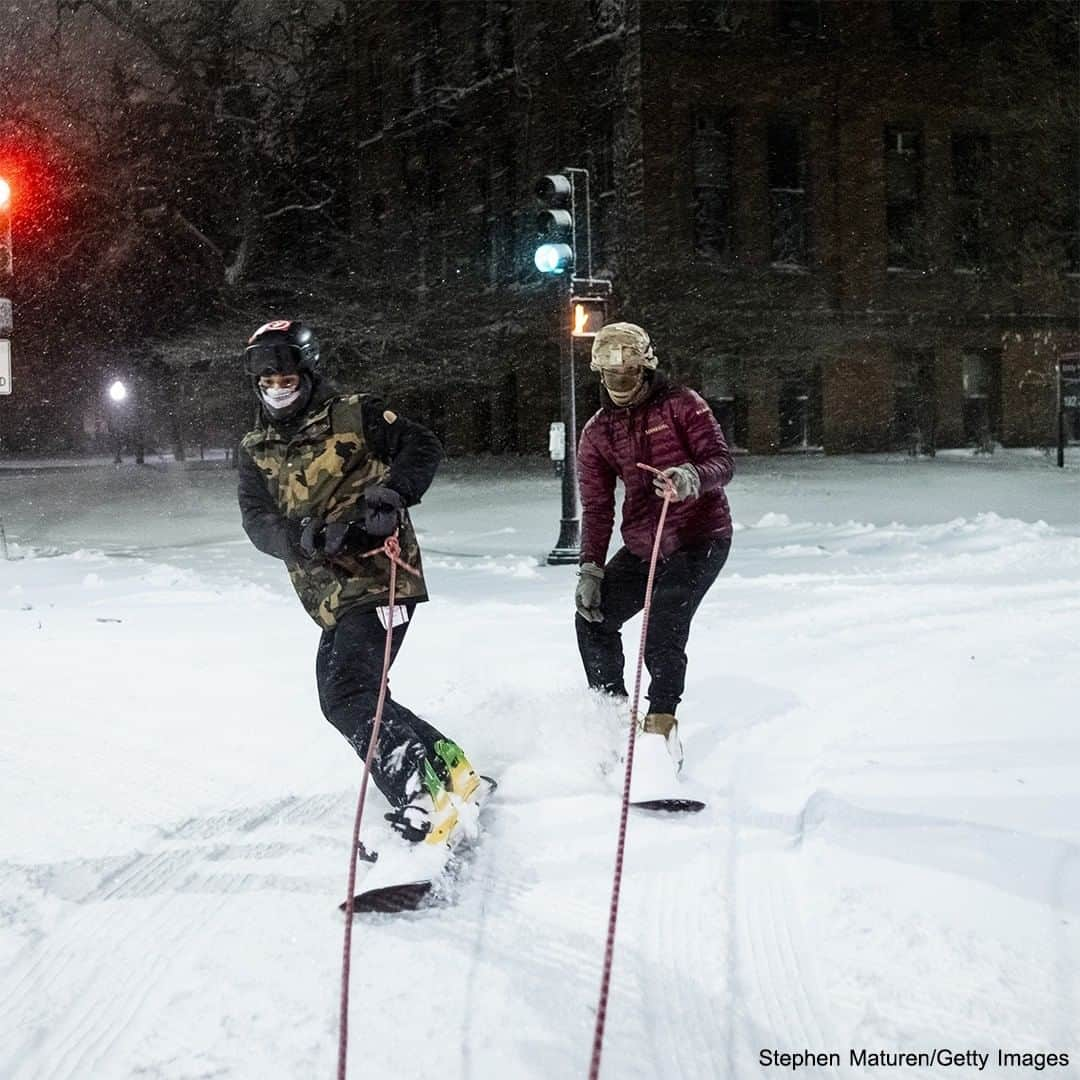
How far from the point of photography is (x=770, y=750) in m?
5.70

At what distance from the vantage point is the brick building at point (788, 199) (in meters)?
27.9

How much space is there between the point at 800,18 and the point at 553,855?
93.7 ft

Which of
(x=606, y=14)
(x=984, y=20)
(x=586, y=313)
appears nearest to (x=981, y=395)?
(x=984, y=20)

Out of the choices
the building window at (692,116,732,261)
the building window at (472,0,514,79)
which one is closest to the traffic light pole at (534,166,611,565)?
the building window at (692,116,732,261)

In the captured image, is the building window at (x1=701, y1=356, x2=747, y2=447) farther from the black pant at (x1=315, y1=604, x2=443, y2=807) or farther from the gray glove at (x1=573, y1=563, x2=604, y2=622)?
the black pant at (x1=315, y1=604, x2=443, y2=807)

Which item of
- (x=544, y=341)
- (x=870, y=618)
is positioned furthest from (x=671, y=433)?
(x=544, y=341)

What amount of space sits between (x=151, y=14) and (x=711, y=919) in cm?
2836

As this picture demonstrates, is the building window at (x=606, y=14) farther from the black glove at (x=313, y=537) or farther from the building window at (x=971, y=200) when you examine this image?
the black glove at (x=313, y=537)

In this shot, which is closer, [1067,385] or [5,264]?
[5,264]

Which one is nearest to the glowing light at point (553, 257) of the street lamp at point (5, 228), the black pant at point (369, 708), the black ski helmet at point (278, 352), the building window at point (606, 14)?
the street lamp at point (5, 228)

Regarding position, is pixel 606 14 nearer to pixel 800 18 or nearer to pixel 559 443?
pixel 800 18

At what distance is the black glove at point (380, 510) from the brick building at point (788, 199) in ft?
72.4

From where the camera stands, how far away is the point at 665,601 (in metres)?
5.08

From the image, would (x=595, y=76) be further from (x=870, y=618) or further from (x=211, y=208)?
(x=870, y=618)
